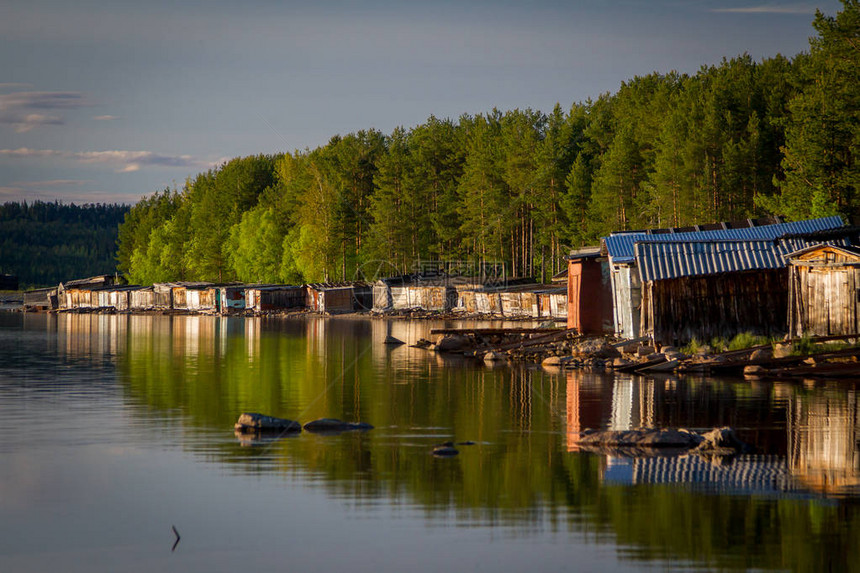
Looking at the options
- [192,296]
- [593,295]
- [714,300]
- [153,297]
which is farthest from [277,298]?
[714,300]

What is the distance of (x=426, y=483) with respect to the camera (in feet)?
49.2

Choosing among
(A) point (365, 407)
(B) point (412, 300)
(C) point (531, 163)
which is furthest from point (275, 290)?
(A) point (365, 407)

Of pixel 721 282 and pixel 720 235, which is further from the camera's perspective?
pixel 720 235

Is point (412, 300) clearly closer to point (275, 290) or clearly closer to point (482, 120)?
point (275, 290)

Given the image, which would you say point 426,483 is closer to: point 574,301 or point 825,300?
point 825,300

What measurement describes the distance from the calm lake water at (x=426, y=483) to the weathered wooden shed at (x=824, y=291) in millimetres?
4758

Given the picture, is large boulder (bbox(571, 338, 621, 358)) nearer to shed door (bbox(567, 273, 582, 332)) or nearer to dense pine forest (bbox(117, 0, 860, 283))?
shed door (bbox(567, 273, 582, 332))

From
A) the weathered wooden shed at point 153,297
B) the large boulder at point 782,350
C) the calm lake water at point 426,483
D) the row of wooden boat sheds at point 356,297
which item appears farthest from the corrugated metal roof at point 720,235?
the weathered wooden shed at point 153,297

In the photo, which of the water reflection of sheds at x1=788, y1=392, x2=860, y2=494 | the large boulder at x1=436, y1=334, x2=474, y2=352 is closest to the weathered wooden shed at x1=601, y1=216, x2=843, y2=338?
the large boulder at x1=436, y1=334, x2=474, y2=352

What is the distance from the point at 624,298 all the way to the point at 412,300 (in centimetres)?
5901

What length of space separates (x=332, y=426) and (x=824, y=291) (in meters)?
19.1

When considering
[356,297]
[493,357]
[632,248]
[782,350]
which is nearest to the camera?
[782,350]

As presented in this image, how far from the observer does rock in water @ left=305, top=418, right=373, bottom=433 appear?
20516 mm

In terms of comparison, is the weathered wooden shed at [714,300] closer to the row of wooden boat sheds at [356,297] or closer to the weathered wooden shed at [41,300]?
A: the row of wooden boat sheds at [356,297]
